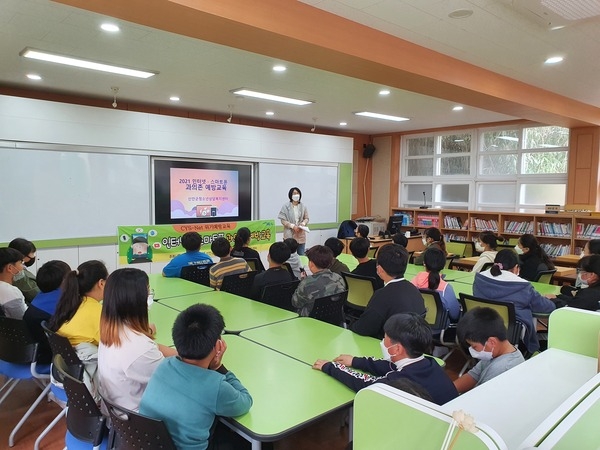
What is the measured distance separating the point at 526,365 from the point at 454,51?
10.7 feet

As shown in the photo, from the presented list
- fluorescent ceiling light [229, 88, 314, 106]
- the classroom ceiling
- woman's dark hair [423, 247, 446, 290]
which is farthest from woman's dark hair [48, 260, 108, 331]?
fluorescent ceiling light [229, 88, 314, 106]

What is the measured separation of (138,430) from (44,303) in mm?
1378

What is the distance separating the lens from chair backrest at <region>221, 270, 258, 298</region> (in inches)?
139

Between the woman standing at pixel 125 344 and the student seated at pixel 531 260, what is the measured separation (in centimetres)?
392

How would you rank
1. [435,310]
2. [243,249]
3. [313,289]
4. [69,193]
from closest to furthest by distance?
[313,289] < [435,310] < [243,249] < [69,193]

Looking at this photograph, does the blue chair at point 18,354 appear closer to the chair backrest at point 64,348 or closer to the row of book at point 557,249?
the chair backrest at point 64,348

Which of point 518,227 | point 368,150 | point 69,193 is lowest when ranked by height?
point 518,227

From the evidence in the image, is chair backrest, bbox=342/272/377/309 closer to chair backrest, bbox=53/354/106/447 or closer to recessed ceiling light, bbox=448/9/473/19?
recessed ceiling light, bbox=448/9/473/19

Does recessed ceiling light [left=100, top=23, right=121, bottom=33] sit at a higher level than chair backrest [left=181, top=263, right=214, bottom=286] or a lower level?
higher

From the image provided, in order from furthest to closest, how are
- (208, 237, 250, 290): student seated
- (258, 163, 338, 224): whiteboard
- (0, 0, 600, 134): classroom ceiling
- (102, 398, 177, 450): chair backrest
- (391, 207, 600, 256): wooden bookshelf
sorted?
(258, 163, 338, 224): whiteboard → (391, 207, 600, 256): wooden bookshelf → (208, 237, 250, 290): student seated → (0, 0, 600, 134): classroom ceiling → (102, 398, 177, 450): chair backrest

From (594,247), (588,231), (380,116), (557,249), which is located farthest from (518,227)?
(594,247)

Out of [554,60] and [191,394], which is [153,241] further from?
[554,60]

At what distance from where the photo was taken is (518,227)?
7812mm

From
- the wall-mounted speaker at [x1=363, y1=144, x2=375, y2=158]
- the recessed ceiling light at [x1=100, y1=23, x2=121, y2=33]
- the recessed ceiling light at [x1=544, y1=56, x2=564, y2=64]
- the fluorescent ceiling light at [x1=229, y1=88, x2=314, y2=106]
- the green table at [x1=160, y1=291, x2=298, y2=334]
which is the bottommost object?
the green table at [x1=160, y1=291, x2=298, y2=334]
